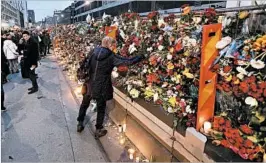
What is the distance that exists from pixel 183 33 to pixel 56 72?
316 inches

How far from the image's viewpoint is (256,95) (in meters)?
2.22

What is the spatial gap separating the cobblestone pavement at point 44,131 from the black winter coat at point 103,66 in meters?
0.85

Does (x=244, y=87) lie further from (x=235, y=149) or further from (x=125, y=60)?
(x=125, y=60)

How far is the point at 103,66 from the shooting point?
12.7 ft

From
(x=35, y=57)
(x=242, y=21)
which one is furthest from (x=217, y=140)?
(x=35, y=57)

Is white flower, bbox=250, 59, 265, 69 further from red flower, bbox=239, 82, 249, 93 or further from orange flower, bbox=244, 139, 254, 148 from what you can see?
orange flower, bbox=244, 139, 254, 148

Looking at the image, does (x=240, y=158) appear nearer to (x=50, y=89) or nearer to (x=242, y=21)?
(x=242, y=21)

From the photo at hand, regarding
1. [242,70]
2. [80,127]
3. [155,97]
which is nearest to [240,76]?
[242,70]

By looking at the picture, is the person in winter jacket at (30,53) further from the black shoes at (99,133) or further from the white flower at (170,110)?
the white flower at (170,110)

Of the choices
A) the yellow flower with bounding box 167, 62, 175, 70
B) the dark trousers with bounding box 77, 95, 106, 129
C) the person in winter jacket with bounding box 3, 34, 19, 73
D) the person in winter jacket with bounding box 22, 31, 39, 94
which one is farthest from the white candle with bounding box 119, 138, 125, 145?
the person in winter jacket with bounding box 3, 34, 19, 73

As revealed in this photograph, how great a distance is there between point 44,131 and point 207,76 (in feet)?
10.2

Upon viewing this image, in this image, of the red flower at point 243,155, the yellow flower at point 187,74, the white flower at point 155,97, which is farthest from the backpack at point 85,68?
the red flower at point 243,155

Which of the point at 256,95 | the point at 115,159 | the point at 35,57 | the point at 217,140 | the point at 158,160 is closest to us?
the point at 256,95

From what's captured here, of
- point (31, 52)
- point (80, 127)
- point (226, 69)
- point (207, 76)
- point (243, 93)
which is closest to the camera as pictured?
point (243, 93)
